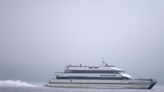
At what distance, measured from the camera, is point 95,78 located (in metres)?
160

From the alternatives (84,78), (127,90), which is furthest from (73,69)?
(127,90)

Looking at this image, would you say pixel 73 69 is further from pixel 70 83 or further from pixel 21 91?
pixel 21 91

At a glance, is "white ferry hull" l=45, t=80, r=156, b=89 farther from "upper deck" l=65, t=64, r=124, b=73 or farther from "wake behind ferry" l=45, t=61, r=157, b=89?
"upper deck" l=65, t=64, r=124, b=73

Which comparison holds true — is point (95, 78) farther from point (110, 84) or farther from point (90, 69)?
point (110, 84)

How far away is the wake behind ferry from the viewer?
524 feet

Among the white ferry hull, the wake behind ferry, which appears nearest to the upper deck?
the wake behind ferry

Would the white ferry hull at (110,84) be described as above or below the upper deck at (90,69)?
below

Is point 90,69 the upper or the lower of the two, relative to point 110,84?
upper

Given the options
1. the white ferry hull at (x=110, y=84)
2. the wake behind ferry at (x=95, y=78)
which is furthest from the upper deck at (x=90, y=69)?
the white ferry hull at (x=110, y=84)

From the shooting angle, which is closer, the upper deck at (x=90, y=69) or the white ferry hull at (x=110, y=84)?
the upper deck at (x=90, y=69)

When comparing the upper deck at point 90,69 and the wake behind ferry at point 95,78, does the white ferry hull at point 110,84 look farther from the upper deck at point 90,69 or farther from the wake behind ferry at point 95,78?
the upper deck at point 90,69

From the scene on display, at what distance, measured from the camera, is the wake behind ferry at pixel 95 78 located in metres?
160

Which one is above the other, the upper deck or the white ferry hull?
the upper deck

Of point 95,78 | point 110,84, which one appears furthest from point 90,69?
point 110,84
